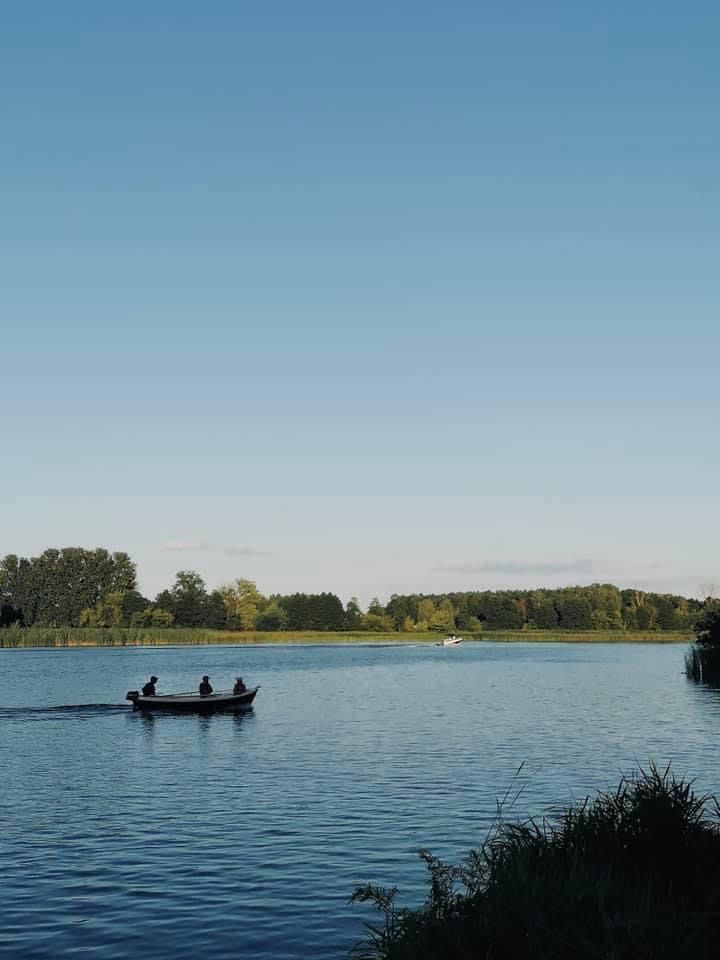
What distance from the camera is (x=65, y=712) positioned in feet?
211

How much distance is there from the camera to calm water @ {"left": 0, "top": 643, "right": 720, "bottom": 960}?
20.0 metres

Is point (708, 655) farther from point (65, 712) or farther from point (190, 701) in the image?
point (65, 712)

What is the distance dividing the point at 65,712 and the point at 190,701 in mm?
8372

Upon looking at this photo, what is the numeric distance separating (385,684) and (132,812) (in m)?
60.3

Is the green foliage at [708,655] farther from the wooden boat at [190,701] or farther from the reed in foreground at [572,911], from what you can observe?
the reed in foreground at [572,911]

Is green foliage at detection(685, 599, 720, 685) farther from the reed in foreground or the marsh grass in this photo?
the reed in foreground

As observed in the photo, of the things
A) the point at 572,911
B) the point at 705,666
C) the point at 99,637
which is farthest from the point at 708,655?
the point at 99,637

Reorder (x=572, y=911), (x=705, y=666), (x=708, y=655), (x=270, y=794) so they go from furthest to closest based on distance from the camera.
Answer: (x=705, y=666) → (x=708, y=655) → (x=270, y=794) → (x=572, y=911)

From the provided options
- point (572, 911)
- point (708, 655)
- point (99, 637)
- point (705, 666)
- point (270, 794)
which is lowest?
point (270, 794)

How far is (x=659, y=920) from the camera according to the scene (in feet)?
37.5

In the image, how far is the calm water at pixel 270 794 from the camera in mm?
20031

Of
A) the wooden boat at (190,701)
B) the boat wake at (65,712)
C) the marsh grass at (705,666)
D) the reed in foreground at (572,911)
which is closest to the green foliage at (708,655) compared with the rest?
the marsh grass at (705,666)

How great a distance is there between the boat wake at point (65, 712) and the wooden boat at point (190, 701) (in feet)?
7.36

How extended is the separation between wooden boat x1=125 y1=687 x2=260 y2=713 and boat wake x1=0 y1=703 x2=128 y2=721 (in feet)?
7.36
